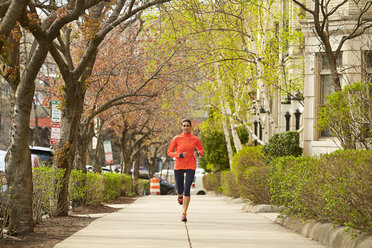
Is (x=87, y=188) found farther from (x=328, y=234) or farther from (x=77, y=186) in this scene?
(x=328, y=234)

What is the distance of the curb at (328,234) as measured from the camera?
828 centimetres

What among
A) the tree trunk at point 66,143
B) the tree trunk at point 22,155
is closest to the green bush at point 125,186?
the tree trunk at point 66,143

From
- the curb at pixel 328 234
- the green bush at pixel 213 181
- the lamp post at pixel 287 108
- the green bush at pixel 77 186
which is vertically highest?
the lamp post at pixel 287 108

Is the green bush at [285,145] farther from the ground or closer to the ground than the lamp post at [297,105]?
closer to the ground

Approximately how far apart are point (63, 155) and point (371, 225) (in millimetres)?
9409

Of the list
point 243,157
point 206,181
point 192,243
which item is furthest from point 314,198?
point 206,181

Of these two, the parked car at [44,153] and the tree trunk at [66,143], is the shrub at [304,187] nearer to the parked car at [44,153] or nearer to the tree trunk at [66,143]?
the tree trunk at [66,143]

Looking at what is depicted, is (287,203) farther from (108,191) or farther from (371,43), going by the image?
(108,191)

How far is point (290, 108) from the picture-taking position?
1025 inches

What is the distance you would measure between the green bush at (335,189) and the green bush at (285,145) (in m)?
8.08

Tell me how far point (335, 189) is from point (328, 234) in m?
1.20

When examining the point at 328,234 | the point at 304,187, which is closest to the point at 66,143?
the point at 304,187

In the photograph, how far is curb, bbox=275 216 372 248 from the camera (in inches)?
326

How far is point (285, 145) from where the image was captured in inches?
862
